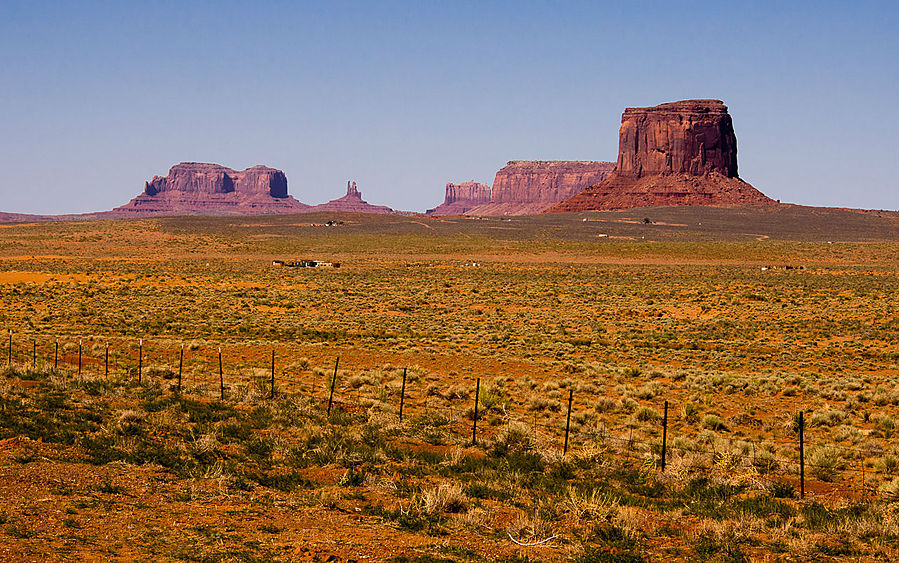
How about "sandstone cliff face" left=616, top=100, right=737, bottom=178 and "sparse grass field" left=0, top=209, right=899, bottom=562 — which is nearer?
"sparse grass field" left=0, top=209, right=899, bottom=562

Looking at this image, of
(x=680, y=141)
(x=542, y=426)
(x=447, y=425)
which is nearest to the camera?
(x=447, y=425)

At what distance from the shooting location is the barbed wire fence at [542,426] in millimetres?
12258

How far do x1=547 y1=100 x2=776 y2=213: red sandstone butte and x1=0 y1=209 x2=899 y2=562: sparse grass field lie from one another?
124938mm

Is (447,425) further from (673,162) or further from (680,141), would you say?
(680,141)

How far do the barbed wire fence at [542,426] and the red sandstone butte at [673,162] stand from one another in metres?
154

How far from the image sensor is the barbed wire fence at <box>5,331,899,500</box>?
12258 millimetres

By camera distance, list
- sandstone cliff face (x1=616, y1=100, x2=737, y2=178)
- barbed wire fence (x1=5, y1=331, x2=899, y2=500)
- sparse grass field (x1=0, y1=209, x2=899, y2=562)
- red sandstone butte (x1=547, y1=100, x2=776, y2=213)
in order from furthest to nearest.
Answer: sandstone cliff face (x1=616, y1=100, x2=737, y2=178) < red sandstone butte (x1=547, y1=100, x2=776, y2=213) < barbed wire fence (x1=5, y1=331, x2=899, y2=500) < sparse grass field (x1=0, y1=209, x2=899, y2=562)

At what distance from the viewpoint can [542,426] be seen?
1608cm

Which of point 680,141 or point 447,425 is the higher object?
point 680,141

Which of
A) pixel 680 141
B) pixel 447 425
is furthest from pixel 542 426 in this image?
pixel 680 141

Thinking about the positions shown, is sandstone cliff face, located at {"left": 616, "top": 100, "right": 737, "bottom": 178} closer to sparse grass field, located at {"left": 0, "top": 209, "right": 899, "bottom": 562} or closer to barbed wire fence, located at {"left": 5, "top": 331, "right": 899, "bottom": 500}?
sparse grass field, located at {"left": 0, "top": 209, "right": 899, "bottom": 562}

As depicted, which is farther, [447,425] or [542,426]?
[542,426]

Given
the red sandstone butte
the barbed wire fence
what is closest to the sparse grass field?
the barbed wire fence

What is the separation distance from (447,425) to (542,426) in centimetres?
209
